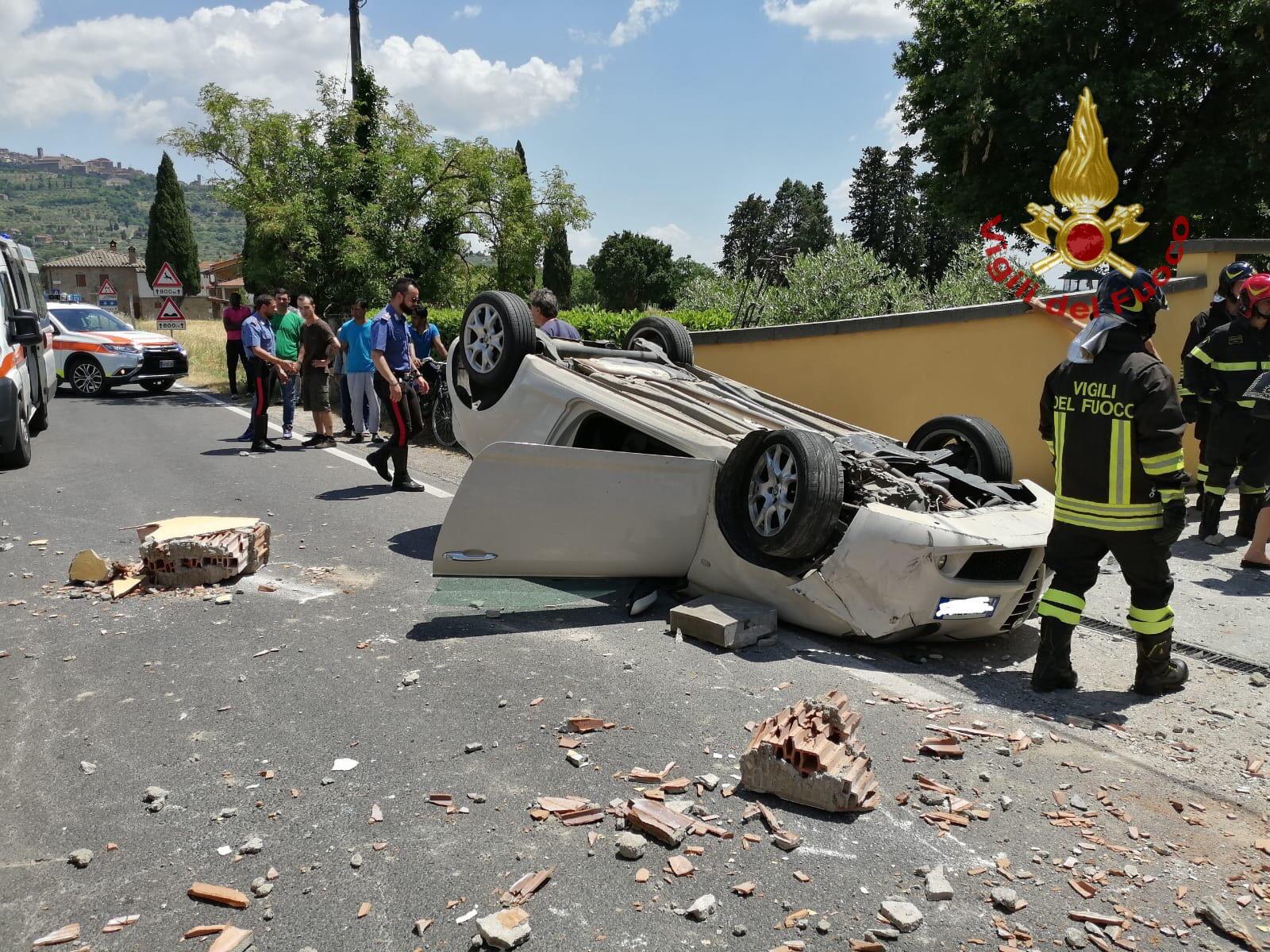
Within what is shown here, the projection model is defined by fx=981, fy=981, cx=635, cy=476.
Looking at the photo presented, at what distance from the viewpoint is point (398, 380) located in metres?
8.38

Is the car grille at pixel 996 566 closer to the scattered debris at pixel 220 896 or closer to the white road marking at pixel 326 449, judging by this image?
the scattered debris at pixel 220 896

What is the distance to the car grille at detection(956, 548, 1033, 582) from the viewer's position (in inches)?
179

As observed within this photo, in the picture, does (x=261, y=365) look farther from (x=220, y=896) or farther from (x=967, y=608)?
(x=220, y=896)

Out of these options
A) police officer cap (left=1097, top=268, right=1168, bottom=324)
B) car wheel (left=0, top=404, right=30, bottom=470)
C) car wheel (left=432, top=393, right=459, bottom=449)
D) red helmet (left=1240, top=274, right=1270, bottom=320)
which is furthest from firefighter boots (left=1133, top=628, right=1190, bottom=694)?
car wheel (left=0, top=404, right=30, bottom=470)

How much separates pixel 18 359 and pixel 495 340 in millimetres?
5745

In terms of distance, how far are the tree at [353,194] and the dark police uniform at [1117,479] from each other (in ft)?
46.1

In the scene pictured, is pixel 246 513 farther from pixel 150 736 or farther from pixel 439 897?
pixel 439 897

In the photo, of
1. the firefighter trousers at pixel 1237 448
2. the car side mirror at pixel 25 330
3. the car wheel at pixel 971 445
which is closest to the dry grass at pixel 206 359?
the car side mirror at pixel 25 330

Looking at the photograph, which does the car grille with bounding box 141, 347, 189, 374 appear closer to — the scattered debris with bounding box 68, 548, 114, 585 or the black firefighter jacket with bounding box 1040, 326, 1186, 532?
the scattered debris with bounding box 68, 548, 114, 585

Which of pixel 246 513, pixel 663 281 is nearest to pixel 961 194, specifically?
pixel 246 513

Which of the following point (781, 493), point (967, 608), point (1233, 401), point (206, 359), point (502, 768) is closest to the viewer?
point (502, 768)

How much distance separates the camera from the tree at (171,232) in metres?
64.1

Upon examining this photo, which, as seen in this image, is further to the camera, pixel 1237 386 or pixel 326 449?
pixel 326 449

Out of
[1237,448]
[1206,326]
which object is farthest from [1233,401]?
[1206,326]
